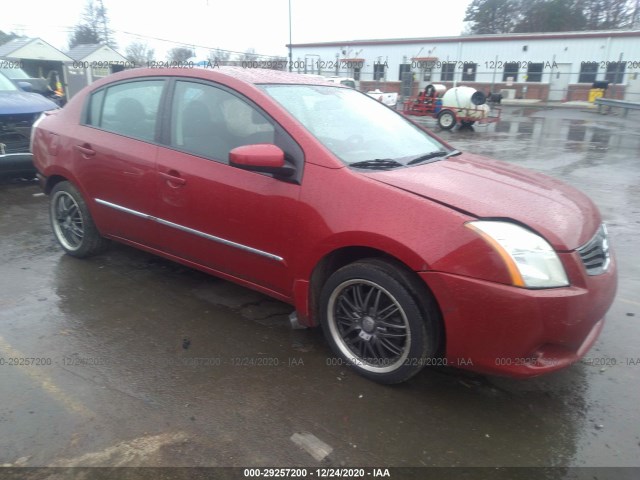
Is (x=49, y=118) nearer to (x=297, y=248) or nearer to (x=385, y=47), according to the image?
(x=297, y=248)

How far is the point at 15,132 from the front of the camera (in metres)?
6.55

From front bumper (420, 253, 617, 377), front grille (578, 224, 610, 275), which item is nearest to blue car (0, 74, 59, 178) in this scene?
front bumper (420, 253, 617, 377)

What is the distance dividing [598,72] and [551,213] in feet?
125

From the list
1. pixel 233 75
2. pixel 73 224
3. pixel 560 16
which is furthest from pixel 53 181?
pixel 560 16

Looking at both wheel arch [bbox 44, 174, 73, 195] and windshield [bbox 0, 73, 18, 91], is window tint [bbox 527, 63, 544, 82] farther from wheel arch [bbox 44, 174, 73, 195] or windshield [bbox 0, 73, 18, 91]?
wheel arch [bbox 44, 174, 73, 195]

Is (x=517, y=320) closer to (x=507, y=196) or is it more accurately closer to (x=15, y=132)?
(x=507, y=196)

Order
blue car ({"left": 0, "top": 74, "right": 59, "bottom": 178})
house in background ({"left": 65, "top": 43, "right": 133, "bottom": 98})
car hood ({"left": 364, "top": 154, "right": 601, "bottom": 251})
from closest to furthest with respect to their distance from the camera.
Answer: car hood ({"left": 364, "top": 154, "right": 601, "bottom": 251})
blue car ({"left": 0, "top": 74, "right": 59, "bottom": 178})
house in background ({"left": 65, "top": 43, "right": 133, "bottom": 98})

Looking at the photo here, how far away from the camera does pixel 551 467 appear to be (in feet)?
7.17

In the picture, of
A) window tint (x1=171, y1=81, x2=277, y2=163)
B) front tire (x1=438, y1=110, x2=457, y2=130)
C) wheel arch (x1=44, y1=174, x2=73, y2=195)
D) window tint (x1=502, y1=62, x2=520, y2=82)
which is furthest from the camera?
window tint (x1=502, y1=62, x2=520, y2=82)

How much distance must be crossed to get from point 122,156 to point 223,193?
111 centimetres

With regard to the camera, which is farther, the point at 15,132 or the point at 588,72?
the point at 588,72

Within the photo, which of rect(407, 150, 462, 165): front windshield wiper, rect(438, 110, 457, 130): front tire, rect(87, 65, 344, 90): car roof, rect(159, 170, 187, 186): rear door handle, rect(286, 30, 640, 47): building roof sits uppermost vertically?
rect(286, 30, 640, 47): building roof

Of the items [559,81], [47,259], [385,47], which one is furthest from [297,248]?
[385,47]

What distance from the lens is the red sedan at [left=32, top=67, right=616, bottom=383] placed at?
Result: 2.29m
